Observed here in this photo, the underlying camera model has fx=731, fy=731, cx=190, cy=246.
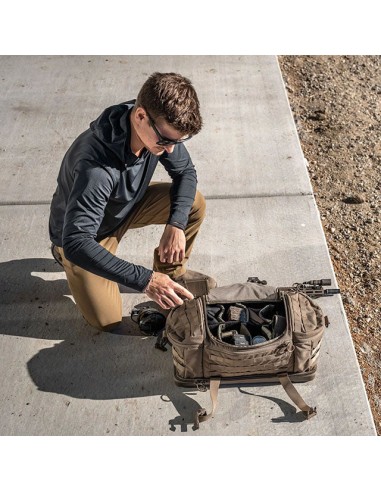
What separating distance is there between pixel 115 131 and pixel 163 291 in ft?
2.59

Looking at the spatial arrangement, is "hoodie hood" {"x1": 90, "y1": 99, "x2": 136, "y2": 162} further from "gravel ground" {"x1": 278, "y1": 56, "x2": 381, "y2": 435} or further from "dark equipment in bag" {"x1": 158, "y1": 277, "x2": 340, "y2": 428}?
"gravel ground" {"x1": 278, "y1": 56, "x2": 381, "y2": 435}

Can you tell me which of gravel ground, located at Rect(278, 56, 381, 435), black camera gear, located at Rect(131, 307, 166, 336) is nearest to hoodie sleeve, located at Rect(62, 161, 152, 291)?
black camera gear, located at Rect(131, 307, 166, 336)

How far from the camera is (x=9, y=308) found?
421 centimetres

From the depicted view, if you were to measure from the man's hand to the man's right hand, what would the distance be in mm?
322

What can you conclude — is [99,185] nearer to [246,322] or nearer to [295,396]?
[246,322]

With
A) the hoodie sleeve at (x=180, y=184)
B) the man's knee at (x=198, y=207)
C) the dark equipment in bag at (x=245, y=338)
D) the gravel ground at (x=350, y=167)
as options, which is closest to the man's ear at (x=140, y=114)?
the hoodie sleeve at (x=180, y=184)

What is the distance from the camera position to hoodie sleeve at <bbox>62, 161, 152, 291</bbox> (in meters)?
3.38

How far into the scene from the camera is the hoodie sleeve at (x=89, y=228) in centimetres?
338

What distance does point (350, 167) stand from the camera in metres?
5.30

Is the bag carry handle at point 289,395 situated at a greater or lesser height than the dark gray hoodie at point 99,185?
lesser

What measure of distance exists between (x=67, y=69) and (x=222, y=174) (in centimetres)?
183

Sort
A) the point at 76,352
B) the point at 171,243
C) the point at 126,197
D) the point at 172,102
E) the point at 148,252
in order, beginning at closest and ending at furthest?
the point at 172,102 → the point at 126,197 → the point at 171,243 → the point at 76,352 → the point at 148,252

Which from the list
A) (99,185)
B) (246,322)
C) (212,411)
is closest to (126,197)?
(99,185)

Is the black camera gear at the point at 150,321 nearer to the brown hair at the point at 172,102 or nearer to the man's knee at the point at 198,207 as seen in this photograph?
the man's knee at the point at 198,207
